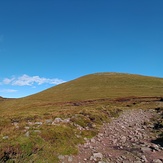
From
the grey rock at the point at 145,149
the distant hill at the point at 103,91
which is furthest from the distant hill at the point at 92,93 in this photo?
the grey rock at the point at 145,149

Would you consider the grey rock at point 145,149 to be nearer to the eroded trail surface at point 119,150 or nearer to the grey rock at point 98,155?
the eroded trail surface at point 119,150

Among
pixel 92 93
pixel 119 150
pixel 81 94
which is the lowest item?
pixel 119 150

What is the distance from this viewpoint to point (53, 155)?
9.86m

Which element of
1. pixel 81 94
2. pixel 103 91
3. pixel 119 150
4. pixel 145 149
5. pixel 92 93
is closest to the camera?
pixel 145 149

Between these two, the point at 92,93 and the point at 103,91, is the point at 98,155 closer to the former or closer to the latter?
the point at 92,93

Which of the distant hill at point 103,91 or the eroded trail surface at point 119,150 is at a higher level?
the distant hill at point 103,91

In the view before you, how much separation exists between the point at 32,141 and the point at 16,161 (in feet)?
6.81

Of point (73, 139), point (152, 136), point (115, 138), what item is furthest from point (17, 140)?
point (152, 136)

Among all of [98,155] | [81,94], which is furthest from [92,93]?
Result: [98,155]

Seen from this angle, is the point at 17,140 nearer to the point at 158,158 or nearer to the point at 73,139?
the point at 73,139

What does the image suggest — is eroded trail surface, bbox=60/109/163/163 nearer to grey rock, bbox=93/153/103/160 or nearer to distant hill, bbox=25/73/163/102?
grey rock, bbox=93/153/103/160

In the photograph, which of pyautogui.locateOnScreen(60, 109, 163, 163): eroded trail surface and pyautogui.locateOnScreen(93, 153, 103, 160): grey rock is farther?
pyautogui.locateOnScreen(93, 153, 103, 160): grey rock

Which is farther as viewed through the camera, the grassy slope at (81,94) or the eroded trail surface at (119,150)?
the grassy slope at (81,94)

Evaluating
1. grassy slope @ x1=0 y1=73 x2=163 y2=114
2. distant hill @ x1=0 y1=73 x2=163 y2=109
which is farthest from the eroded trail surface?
distant hill @ x1=0 y1=73 x2=163 y2=109
